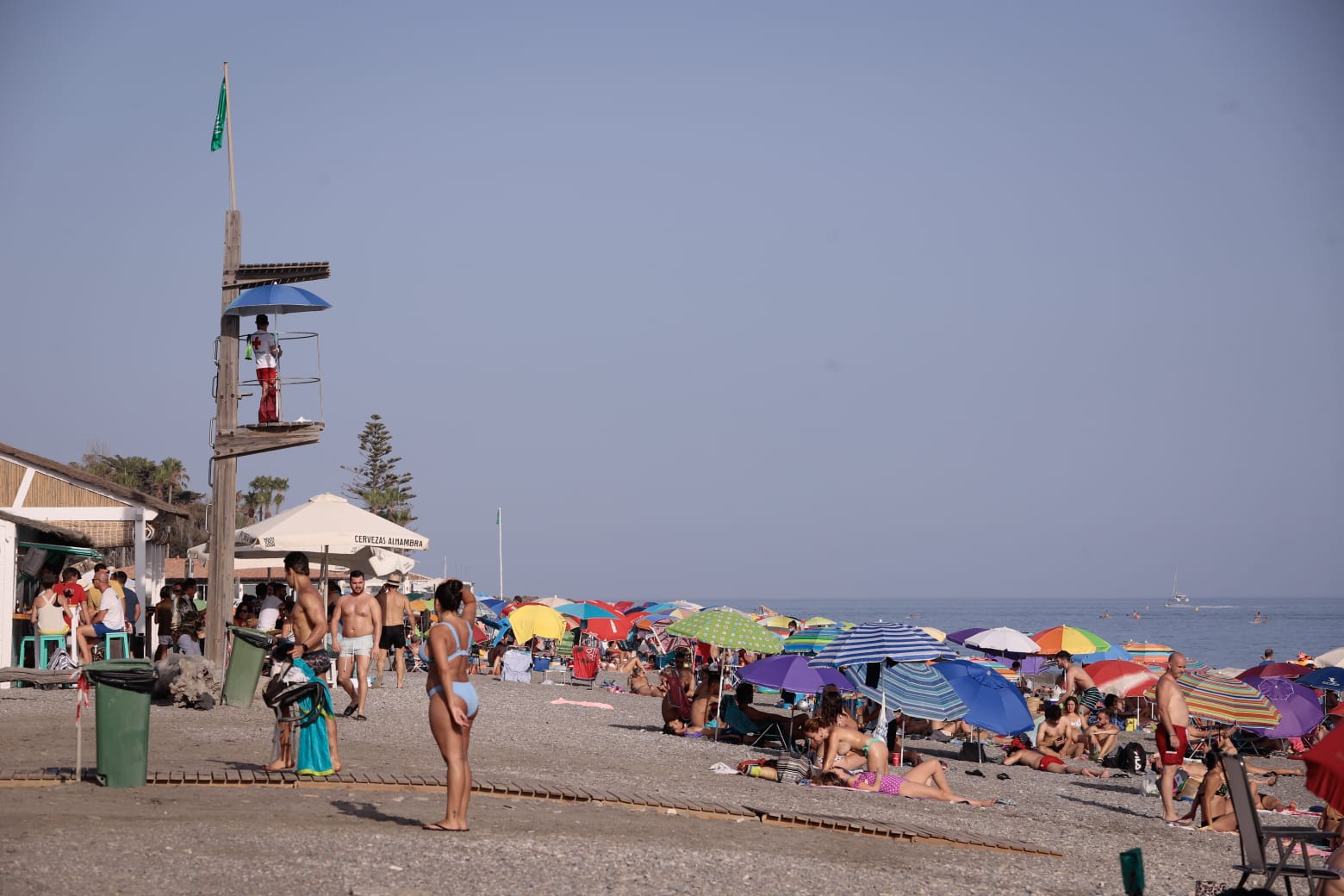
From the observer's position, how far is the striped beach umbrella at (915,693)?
44.0 feet

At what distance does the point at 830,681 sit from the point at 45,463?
12.0 metres

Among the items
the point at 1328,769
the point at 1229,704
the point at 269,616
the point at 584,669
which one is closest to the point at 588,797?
the point at 1328,769

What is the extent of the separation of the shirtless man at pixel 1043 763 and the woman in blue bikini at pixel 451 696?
10.3 metres

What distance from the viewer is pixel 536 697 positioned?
19969 millimetres

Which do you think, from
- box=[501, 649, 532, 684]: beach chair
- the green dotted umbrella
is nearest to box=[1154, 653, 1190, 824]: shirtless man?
the green dotted umbrella

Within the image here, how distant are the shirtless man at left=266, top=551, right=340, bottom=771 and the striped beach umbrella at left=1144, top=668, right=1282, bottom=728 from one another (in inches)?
335

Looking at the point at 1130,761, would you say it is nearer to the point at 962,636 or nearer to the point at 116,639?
the point at 962,636

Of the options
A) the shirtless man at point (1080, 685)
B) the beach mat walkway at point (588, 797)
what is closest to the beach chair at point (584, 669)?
the shirtless man at point (1080, 685)

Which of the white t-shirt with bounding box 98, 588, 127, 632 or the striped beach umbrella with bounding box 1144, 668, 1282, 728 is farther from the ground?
the white t-shirt with bounding box 98, 588, 127, 632

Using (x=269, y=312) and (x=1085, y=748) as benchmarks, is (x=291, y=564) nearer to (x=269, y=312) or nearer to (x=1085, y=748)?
(x=269, y=312)

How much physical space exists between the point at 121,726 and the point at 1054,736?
1227 cm

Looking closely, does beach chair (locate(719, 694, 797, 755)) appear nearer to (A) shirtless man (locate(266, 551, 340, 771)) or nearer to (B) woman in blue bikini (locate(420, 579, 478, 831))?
(A) shirtless man (locate(266, 551, 340, 771))

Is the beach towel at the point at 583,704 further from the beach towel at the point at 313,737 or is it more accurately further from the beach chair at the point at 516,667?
the beach towel at the point at 313,737

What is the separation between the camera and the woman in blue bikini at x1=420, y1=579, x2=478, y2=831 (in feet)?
24.6
